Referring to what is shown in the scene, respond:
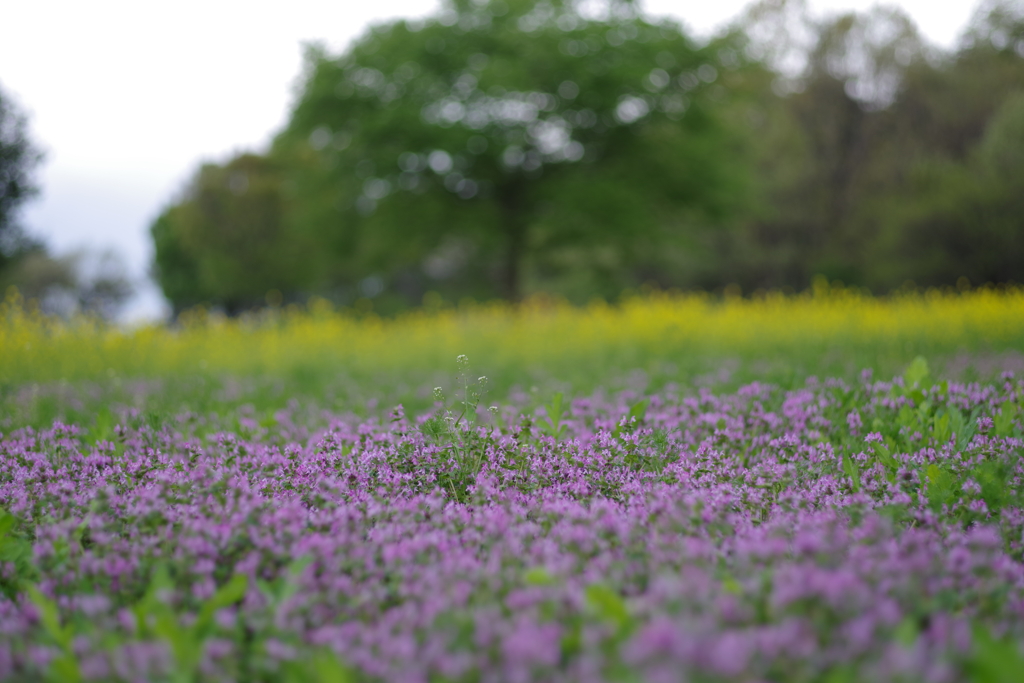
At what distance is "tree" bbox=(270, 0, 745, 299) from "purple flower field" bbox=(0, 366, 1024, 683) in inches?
494

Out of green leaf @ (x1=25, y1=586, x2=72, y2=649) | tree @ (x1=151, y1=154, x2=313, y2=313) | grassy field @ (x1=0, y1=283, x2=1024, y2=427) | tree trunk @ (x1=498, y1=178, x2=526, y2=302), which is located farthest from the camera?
tree @ (x1=151, y1=154, x2=313, y2=313)

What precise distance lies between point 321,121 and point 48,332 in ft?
32.2

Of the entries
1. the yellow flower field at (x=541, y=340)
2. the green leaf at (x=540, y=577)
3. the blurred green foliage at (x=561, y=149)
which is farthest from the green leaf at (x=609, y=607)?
the blurred green foliage at (x=561, y=149)

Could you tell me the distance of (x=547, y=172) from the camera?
1741 centimetres

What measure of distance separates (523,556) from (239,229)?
124 feet

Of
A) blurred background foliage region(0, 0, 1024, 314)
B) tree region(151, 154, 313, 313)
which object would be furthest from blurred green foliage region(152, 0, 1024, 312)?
tree region(151, 154, 313, 313)

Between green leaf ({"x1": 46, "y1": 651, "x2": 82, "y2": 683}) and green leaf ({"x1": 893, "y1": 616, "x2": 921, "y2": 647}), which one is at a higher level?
green leaf ({"x1": 46, "y1": 651, "x2": 82, "y2": 683})

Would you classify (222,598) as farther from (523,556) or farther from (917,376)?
(917,376)

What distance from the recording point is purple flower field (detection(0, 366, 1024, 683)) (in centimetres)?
143

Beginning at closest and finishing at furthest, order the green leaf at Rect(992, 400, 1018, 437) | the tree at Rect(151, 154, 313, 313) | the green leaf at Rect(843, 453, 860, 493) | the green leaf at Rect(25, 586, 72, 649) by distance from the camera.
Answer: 1. the green leaf at Rect(25, 586, 72, 649)
2. the green leaf at Rect(843, 453, 860, 493)
3. the green leaf at Rect(992, 400, 1018, 437)
4. the tree at Rect(151, 154, 313, 313)

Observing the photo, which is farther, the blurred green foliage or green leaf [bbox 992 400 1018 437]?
the blurred green foliage

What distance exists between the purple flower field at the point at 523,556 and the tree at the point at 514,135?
12542 mm

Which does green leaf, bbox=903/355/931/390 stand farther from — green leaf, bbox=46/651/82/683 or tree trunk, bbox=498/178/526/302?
tree trunk, bbox=498/178/526/302

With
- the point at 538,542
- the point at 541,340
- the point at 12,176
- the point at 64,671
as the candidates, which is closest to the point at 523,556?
the point at 538,542
